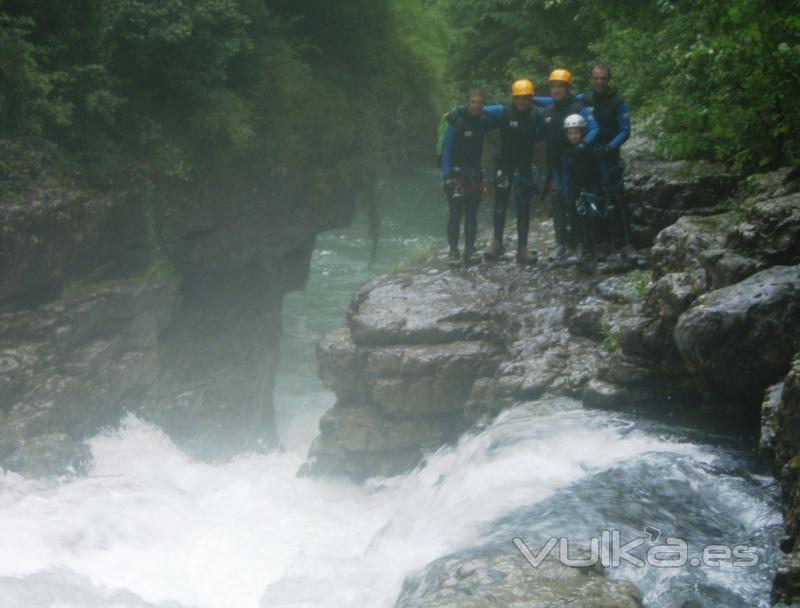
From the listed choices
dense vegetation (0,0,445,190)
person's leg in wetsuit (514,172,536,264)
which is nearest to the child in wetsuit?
person's leg in wetsuit (514,172,536,264)

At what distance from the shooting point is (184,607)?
32.6 ft

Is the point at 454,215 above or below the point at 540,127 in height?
below

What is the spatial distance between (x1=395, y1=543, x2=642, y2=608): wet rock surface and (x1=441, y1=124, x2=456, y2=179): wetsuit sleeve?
6526 millimetres

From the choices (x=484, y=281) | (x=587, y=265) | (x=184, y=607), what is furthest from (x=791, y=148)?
(x=184, y=607)

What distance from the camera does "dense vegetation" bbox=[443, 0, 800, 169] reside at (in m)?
10.3

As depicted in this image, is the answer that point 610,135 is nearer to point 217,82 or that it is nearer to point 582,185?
point 582,185

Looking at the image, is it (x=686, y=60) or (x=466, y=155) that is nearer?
(x=686, y=60)

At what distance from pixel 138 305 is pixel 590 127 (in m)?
6.70

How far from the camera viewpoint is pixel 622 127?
476 inches

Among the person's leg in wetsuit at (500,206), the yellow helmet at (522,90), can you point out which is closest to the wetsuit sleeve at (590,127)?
the yellow helmet at (522,90)

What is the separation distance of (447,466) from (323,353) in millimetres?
3384

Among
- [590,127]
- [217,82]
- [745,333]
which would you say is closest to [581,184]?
[590,127]

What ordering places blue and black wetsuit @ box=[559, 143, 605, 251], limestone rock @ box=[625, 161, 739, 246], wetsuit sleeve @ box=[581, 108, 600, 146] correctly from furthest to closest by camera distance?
blue and black wetsuit @ box=[559, 143, 605, 251], wetsuit sleeve @ box=[581, 108, 600, 146], limestone rock @ box=[625, 161, 739, 246]

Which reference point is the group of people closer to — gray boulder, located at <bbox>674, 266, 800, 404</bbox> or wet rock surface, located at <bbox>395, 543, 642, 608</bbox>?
gray boulder, located at <bbox>674, 266, 800, 404</bbox>
